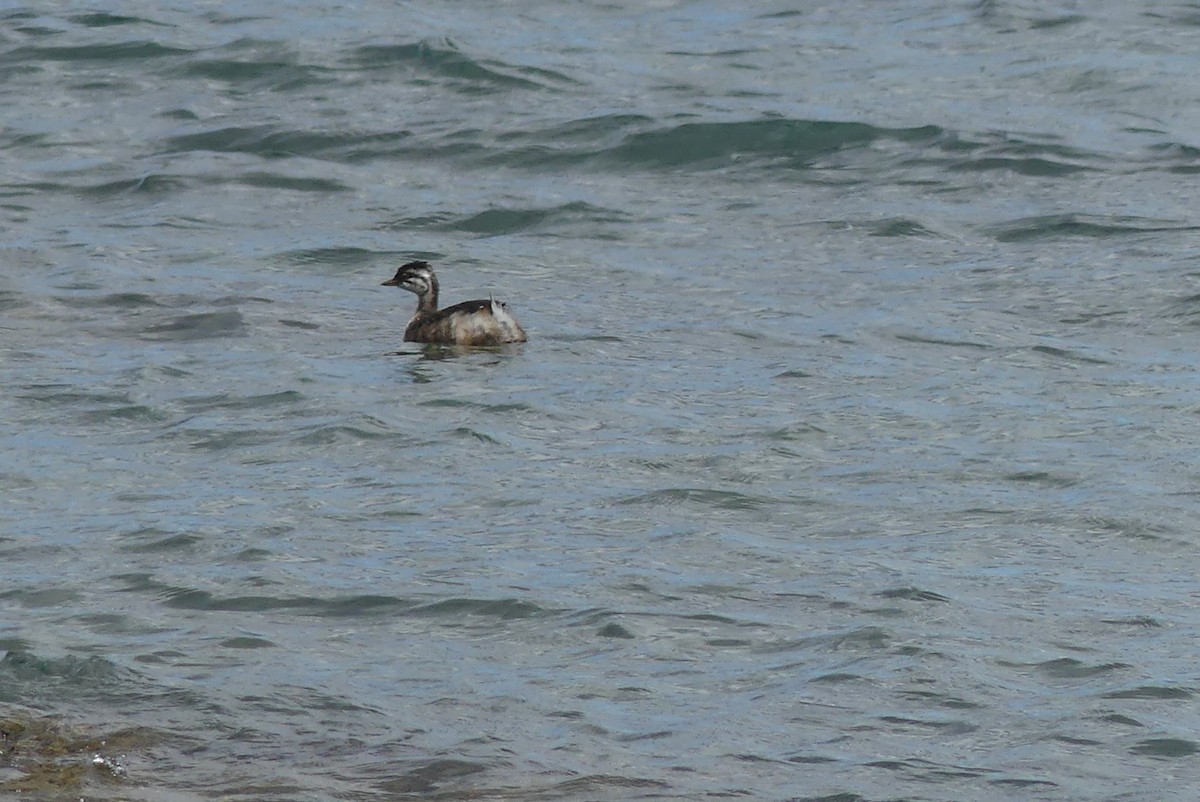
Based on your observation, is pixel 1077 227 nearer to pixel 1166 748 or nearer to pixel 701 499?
pixel 701 499

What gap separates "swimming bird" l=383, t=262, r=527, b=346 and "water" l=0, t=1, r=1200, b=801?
0.54ft

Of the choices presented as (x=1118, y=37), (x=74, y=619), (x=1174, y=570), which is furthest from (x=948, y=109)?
(x=74, y=619)

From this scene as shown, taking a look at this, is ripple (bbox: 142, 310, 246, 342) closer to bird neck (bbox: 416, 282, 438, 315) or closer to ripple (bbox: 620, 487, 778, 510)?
bird neck (bbox: 416, 282, 438, 315)

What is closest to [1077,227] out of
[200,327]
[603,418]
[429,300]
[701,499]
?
[429,300]

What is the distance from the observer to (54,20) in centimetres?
2341

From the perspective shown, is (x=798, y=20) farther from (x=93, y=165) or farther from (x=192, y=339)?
(x=192, y=339)

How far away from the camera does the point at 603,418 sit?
11.6m

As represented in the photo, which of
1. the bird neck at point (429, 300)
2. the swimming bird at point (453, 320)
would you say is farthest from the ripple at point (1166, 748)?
the bird neck at point (429, 300)

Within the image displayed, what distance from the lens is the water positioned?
7.35 metres

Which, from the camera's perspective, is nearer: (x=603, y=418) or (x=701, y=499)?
(x=701, y=499)

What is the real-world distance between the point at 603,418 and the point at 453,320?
2.23 metres

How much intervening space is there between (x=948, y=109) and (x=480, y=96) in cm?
411

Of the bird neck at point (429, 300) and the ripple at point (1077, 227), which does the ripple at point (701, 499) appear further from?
the ripple at point (1077, 227)

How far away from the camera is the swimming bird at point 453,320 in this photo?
1335cm
